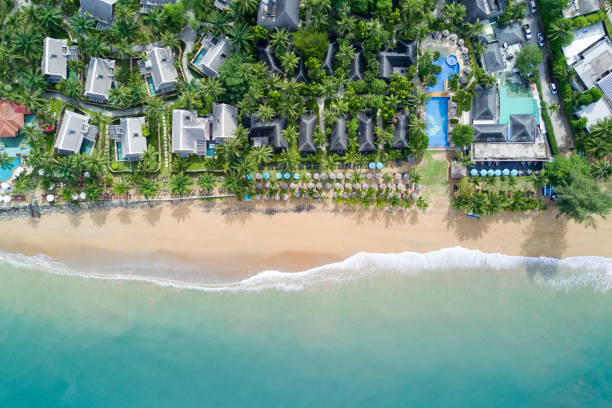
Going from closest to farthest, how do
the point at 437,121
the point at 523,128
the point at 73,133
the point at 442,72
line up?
the point at 523,128 → the point at 73,133 → the point at 442,72 → the point at 437,121

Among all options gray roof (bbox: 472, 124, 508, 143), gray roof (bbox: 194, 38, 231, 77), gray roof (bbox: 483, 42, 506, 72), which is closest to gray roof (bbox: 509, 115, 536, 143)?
gray roof (bbox: 472, 124, 508, 143)

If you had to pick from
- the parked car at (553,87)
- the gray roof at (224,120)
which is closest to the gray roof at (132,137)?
the gray roof at (224,120)

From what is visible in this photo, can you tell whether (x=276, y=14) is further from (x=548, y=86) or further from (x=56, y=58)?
(x=548, y=86)

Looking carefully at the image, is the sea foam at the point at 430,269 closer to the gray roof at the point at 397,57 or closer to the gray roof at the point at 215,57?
the gray roof at the point at 397,57

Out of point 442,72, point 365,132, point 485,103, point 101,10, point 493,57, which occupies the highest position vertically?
point 101,10

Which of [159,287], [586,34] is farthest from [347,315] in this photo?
[586,34]

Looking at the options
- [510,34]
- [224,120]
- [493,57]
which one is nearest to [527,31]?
[510,34]
